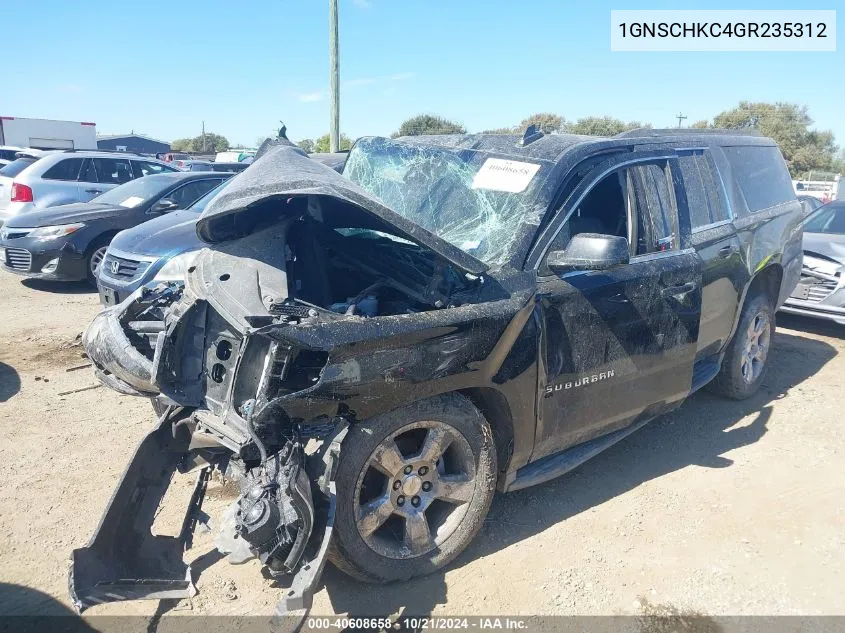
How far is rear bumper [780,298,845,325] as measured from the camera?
6945 millimetres

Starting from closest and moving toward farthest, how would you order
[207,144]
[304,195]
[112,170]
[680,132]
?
[304,195] → [680,132] → [112,170] → [207,144]

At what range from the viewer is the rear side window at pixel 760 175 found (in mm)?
4938

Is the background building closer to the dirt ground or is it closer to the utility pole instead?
the utility pole

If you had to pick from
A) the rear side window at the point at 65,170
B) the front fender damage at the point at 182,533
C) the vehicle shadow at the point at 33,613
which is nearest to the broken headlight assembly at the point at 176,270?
the front fender damage at the point at 182,533

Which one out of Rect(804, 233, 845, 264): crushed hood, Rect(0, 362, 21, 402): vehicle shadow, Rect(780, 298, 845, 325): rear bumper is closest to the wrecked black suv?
Rect(0, 362, 21, 402): vehicle shadow

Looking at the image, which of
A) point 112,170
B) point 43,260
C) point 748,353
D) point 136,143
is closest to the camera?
point 748,353

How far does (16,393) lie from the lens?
4.96m

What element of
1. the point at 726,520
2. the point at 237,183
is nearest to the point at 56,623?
the point at 237,183

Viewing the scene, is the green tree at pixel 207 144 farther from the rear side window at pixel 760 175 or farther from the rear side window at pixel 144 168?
the rear side window at pixel 760 175

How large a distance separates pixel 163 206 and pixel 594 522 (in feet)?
24.2

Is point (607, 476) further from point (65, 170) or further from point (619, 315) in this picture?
point (65, 170)

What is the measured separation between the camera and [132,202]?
29.5 ft

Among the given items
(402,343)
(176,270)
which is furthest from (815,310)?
(176,270)

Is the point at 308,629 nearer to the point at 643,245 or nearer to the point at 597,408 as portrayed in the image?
the point at 597,408
